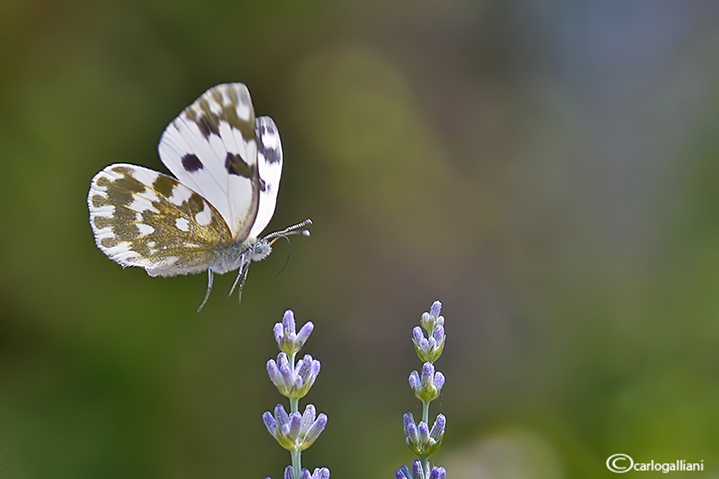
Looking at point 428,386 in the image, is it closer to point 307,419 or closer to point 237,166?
point 307,419

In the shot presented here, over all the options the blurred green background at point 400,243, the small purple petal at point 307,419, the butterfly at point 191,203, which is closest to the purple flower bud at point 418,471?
the small purple petal at point 307,419

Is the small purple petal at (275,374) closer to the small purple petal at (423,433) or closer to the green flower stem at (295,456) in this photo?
the green flower stem at (295,456)

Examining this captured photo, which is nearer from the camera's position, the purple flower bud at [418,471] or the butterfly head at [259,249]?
the purple flower bud at [418,471]

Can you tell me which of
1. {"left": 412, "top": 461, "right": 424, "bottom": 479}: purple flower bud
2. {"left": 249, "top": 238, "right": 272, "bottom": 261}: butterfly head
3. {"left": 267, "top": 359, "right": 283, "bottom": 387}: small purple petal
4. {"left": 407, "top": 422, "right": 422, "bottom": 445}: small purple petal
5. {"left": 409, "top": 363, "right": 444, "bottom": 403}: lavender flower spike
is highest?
{"left": 249, "top": 238, "right": 272, "bottom": 261}: butterfly head

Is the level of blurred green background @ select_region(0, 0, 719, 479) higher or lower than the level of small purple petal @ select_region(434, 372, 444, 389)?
higher

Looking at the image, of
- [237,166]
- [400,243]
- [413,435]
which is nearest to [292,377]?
[413,435]

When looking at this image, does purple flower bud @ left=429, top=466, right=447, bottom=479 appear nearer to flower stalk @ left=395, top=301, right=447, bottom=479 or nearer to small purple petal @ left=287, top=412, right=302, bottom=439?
flower stalk @ left=395, top=301, right=447, bottom=479

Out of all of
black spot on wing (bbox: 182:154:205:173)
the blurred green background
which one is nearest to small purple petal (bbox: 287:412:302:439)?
black spot on wing (bbox: 182:154:205:173)
